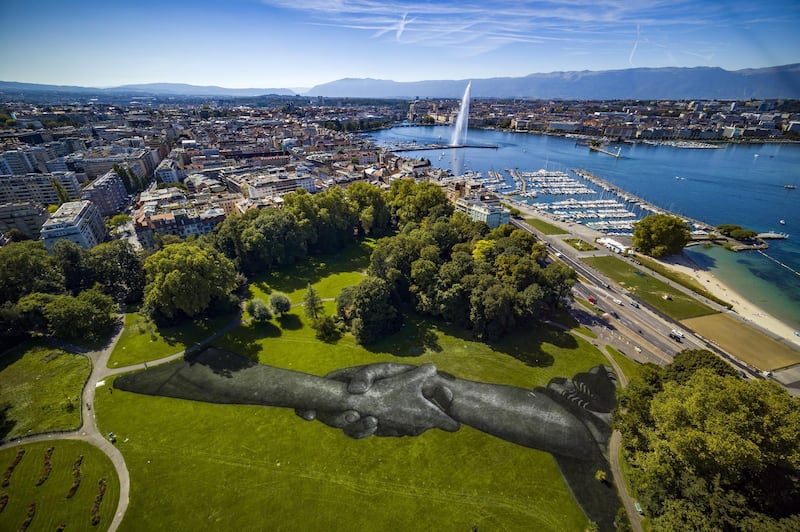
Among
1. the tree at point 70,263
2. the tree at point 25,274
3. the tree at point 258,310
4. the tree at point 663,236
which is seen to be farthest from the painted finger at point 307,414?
the tree at point 663,236

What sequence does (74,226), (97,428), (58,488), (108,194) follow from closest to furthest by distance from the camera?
(58,488)
(97,428)
(74,226)
(108,194)

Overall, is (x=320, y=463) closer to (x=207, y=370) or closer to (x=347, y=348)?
(x=347, y=348)

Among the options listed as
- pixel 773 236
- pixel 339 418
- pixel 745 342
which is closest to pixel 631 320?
pixel 745 342

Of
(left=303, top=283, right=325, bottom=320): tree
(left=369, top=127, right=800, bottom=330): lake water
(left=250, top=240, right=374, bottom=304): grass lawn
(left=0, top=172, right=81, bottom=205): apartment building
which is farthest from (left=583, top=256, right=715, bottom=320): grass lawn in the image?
(left=0, top=172, right=81, bottom=205): apartment building

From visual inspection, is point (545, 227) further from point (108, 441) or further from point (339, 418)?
point (108, 441)

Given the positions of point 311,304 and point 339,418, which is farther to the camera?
point 311,304

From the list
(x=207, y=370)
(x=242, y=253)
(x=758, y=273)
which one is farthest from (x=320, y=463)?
(x=758, y=273)

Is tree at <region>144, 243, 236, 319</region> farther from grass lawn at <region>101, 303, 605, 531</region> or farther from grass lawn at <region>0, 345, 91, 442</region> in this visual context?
grass lawn at <region>101, 303, 605, 531</region>
